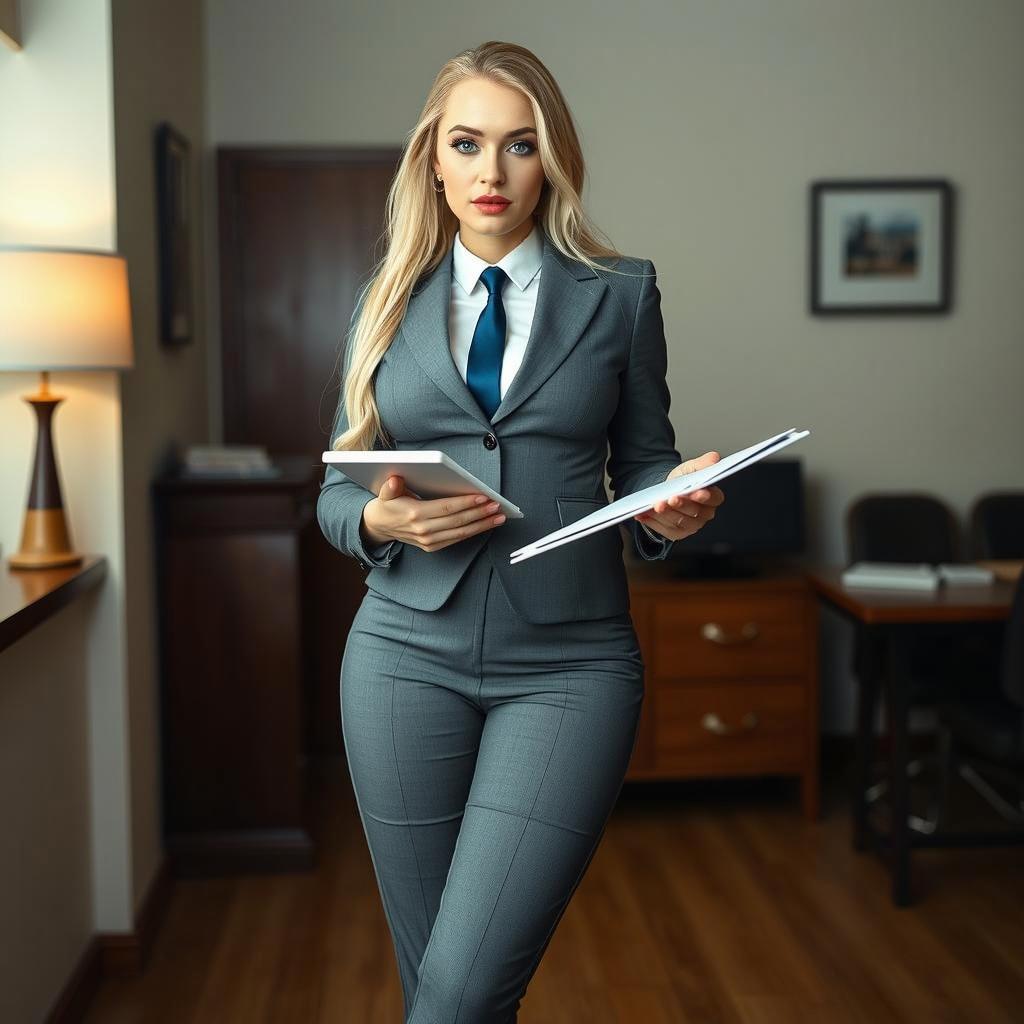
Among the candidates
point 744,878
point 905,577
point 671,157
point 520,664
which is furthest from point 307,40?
point 520,664

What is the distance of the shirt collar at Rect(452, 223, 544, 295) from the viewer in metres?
1.68

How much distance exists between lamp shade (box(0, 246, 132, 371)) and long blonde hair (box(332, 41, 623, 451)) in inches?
41.8

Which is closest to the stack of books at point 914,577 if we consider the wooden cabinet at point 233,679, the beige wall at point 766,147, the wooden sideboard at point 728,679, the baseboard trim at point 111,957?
the wooden sideboard at point 728,679

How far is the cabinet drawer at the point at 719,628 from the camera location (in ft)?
13.0

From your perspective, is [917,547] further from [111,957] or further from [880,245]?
[111,957]

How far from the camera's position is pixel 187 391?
4012 millimetres

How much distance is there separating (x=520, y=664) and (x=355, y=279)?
3.16 m

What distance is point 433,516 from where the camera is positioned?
148cm

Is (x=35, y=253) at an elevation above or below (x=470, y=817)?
above

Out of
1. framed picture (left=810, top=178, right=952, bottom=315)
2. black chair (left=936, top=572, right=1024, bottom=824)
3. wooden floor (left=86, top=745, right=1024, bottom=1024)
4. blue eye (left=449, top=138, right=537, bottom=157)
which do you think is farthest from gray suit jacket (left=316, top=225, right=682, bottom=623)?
framed picture (left=810, top=178, right=952, bottom=315)

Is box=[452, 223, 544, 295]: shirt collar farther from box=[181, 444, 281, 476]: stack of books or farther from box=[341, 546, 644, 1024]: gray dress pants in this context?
box=[181, 444, 281, 476]: stack of books

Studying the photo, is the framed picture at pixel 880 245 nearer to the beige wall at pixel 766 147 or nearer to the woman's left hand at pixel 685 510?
the beige wall at pixel 766 147

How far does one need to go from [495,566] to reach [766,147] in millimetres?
3251

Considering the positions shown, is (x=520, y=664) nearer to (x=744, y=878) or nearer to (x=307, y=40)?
(x=744, y=878)
